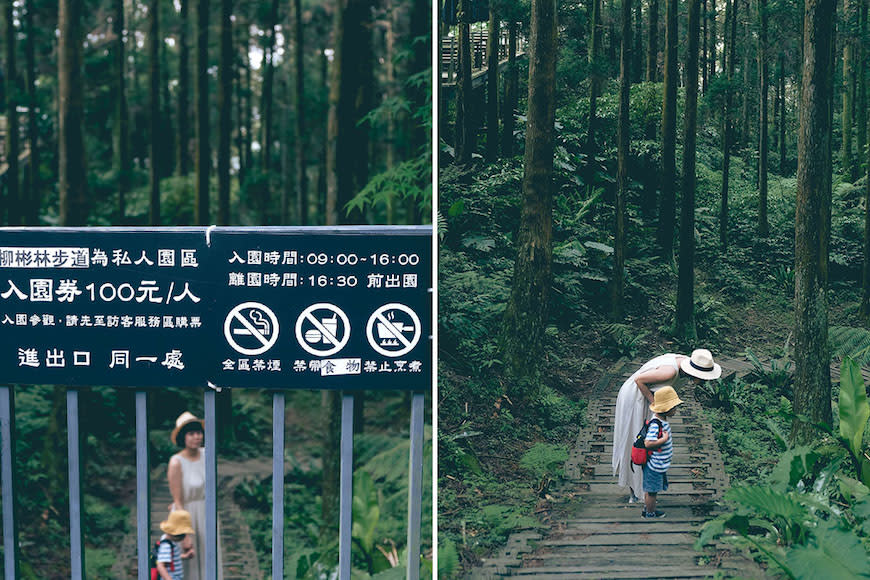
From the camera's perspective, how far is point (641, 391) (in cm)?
397

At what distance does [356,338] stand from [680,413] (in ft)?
5.80

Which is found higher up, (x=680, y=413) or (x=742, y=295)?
(x=742, y=295)

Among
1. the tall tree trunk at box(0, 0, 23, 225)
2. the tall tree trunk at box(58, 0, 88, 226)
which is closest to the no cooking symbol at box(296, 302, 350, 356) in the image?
the tall tree trunk at box(58, 0, 88, 226)

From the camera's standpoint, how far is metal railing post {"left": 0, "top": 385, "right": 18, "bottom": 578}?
13.3ft

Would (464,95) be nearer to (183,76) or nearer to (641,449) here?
(641,449)

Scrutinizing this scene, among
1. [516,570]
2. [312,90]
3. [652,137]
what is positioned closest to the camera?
[516,570]

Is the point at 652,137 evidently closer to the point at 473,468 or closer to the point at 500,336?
the point at 500,336

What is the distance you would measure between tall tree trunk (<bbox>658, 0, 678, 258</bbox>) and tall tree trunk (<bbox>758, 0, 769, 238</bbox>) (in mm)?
446

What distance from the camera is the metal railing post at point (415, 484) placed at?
3861mm

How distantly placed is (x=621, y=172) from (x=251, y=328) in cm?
217

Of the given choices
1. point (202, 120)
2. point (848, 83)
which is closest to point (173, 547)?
point (848, 83)

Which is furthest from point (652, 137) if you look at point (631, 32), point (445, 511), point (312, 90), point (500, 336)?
point (312, 90)

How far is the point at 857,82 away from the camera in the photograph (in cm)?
387

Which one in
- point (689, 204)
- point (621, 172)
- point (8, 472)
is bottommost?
point (8, 472)
